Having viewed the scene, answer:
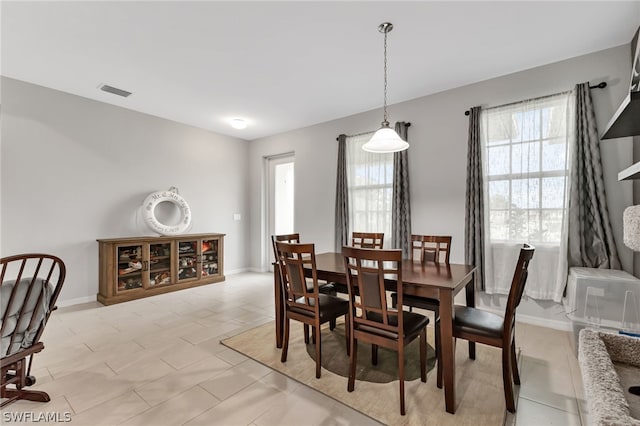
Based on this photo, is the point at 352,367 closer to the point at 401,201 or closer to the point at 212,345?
the point at 212,345

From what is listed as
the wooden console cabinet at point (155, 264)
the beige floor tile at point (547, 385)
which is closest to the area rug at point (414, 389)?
the beige floor tile at point (547, 385)

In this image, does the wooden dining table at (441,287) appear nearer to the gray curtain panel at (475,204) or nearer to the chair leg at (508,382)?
the chair leg at (508,382)

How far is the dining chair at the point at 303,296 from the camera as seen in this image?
2113mm

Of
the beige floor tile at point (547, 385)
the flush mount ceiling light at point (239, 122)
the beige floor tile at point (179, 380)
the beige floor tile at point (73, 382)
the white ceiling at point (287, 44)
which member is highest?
the white ceiling at point (287, 44)

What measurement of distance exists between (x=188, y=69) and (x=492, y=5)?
2944mm

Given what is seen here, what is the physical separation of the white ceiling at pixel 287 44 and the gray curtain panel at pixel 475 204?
25.4 inches

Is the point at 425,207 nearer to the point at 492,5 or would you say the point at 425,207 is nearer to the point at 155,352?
the point at 492,5

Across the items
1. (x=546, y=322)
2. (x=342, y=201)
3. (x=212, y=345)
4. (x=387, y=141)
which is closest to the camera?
(x=387, y=141)

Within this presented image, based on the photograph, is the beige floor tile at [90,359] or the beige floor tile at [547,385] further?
the beige floor tile at [90,359]

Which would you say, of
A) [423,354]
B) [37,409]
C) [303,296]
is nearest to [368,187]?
[303,296]

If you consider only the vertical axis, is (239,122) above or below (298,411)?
above

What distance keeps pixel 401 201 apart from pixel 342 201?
0.98 meters

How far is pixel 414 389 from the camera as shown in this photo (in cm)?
198

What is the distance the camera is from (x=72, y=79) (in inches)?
134
